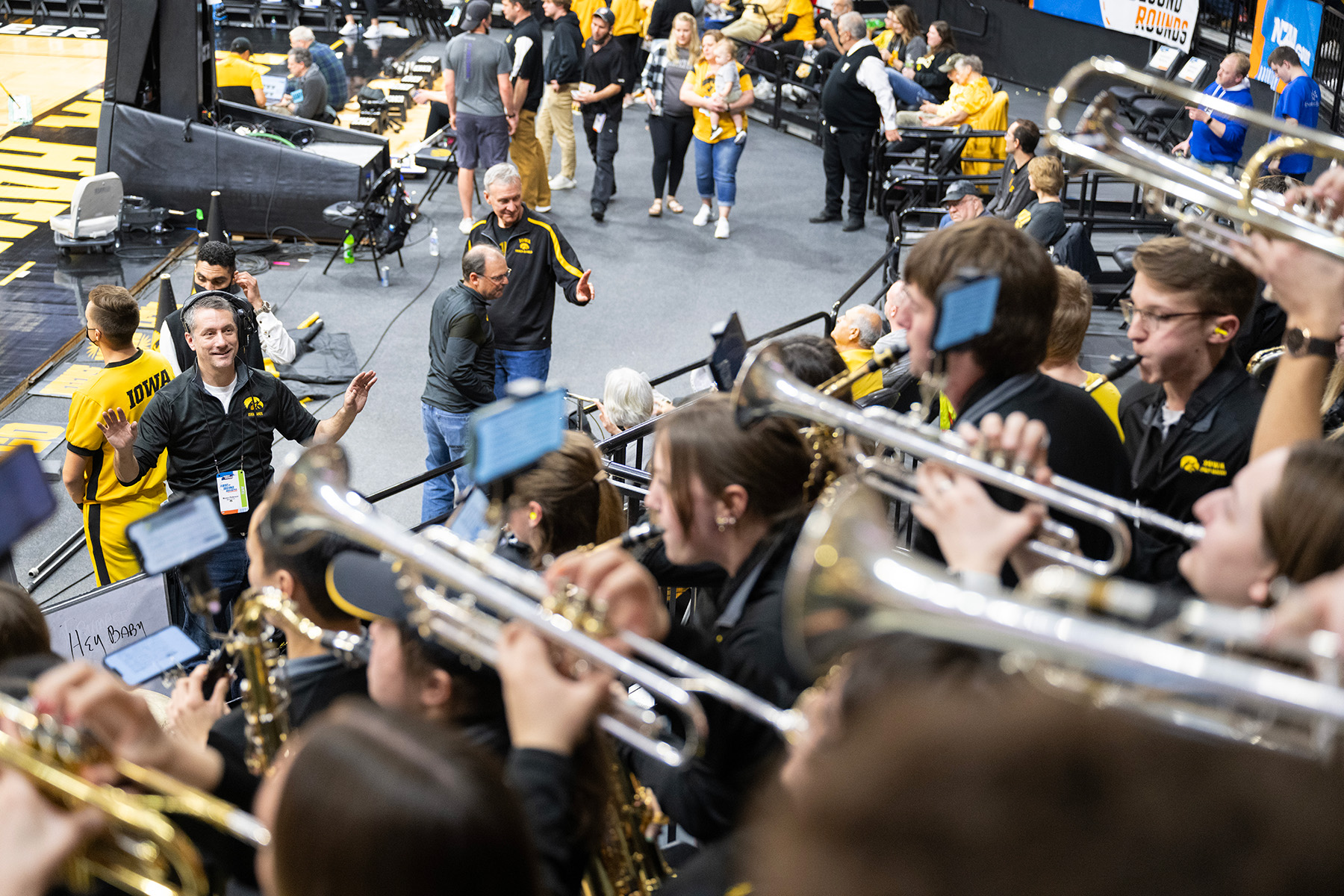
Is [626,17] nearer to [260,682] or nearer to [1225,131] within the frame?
[1225,131]

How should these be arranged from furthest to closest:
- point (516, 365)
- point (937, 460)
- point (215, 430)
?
point (516, 365)
point (215, 430)
point (937, 460)

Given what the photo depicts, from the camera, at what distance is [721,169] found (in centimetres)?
1039

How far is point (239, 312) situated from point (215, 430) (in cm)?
64

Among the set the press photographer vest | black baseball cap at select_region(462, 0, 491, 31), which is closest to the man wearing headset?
black baseball cap at select_region(462, 0, 491, 31)

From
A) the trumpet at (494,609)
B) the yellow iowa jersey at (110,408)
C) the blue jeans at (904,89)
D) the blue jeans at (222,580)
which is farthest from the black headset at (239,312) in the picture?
the blue jeans at (904,89)

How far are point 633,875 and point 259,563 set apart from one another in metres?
1.09

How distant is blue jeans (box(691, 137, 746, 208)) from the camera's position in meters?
10.3

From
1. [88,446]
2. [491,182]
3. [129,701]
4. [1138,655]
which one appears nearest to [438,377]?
[491,182]

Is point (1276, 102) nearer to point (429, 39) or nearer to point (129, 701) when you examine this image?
point (129, 701)

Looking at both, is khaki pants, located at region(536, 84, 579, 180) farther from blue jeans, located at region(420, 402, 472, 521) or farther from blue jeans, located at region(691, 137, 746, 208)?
blue jeans, located at region(420, 402, 472, 521)

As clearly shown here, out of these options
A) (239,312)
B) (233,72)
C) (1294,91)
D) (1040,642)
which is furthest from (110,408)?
(1294,91)

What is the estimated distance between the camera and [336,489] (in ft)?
6.88

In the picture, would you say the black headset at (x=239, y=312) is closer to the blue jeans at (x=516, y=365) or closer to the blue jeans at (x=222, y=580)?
the blue jeans at (x=222, y=580)

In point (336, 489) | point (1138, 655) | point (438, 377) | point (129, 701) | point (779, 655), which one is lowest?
point (438, 377)
